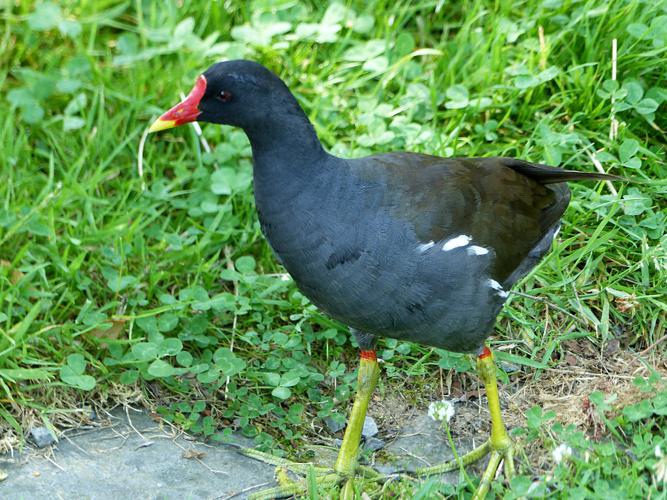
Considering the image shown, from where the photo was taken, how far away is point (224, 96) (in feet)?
10.7

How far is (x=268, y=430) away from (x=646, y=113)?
6.59ft

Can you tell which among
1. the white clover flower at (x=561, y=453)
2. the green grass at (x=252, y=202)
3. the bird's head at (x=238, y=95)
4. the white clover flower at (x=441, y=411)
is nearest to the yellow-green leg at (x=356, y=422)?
the green grass at (x=252, y=202)

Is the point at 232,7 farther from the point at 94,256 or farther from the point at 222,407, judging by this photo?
the point at 222,407

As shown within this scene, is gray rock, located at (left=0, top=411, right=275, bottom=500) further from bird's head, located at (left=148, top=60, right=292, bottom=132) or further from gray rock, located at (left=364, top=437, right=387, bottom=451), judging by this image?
bird's head, located at (left=148, top=60, right=292, bottom=132)

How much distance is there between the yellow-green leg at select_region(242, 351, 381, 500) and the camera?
136 inches

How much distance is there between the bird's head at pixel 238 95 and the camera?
3.23 meters

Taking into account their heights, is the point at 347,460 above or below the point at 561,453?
below

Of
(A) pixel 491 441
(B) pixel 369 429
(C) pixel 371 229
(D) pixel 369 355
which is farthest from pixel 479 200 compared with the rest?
(B) pixel 369 429

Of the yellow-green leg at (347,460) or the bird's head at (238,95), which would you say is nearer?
the bird's head at (238,95)

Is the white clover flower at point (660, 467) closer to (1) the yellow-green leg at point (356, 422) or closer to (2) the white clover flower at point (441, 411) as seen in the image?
(2) the white clover flower at point (441, 411)

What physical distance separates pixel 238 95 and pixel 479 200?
2.95 ft

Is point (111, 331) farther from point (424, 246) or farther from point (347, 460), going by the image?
point (424, 246)

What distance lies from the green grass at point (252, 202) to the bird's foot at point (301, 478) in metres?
0.08

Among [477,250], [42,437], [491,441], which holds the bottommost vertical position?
[491,441]
